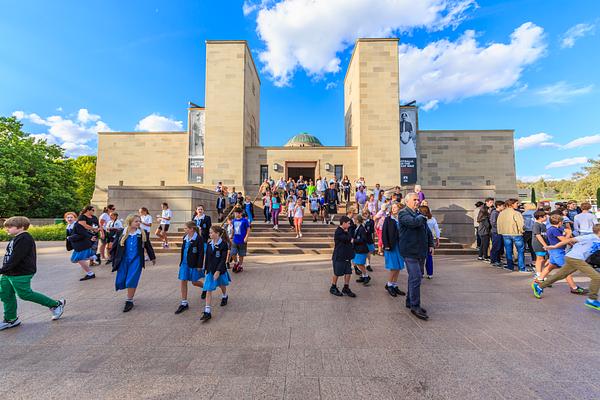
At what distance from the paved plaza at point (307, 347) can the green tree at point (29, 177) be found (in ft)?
83.7

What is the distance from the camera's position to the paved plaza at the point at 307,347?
8.87 ft

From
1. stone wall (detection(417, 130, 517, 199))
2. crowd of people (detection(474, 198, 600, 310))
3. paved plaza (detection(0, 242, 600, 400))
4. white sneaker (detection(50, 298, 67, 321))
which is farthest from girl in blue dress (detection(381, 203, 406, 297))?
stone wall (detection(417, 130, 517, 199))

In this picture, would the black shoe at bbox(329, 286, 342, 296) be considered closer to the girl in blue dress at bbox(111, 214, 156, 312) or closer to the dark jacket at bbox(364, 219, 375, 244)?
the dark jacket at bbox(364, 219, 375, 244)

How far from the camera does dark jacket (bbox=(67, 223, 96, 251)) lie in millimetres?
6906

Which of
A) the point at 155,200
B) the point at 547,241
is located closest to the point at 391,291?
the point at 547,241

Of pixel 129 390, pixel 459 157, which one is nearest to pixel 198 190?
pixel 129 390

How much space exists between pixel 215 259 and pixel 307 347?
7.16ft

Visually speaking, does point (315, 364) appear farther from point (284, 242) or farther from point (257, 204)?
point (257, 204)

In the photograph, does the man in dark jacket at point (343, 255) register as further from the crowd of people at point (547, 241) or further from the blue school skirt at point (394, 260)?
the crowd of people at point (547, 241)

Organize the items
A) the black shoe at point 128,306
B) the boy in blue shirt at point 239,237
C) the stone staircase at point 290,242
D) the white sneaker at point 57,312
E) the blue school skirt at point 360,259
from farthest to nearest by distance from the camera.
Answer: the stone staircase at point 290,242 → the boy in blue shirt at point 239,237 → the blue school skirt at point 360,259 → the black shoe at point 128,306 → the white sneaker at point 57,312

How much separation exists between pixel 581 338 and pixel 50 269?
1255cm

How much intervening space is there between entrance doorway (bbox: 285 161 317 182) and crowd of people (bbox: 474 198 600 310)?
14627 millimetres

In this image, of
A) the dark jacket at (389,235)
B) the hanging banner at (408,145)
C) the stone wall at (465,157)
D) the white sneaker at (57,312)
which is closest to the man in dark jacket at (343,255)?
the dark jacket at (389,235)

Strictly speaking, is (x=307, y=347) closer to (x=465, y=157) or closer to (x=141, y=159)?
(x=141, y=159)
